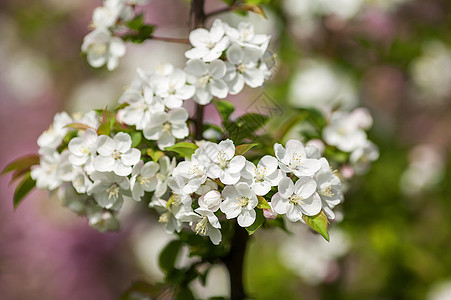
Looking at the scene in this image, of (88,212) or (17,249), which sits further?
(17,249)

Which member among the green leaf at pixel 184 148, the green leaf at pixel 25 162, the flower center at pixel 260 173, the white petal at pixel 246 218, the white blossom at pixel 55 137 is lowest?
the green leaf at pixel 25 162

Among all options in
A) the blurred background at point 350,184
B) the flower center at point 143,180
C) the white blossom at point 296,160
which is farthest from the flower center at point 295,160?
the blurred background at point 350,184

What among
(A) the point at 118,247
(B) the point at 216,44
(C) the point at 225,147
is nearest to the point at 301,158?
(C) the point at 225,147

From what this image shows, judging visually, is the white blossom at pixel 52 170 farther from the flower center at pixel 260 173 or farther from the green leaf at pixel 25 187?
the flower center at pixel 260 173

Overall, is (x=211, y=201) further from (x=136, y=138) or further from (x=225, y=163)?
(x=136, y=138)

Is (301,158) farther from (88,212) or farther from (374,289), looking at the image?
(374,289)

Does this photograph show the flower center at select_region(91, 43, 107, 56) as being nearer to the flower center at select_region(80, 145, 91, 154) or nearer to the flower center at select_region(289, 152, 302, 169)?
the flower center at select_region(80, 145, 91, 154)
